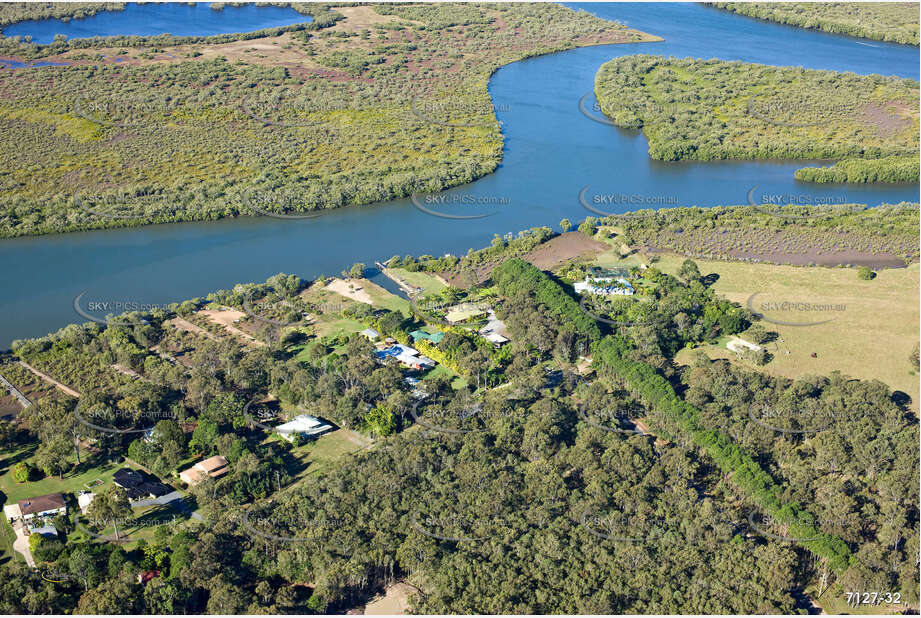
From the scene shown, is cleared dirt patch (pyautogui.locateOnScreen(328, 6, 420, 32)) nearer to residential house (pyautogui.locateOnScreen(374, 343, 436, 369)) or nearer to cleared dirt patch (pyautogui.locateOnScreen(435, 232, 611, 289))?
cleared dirt patch (pyautogui.locateOnScreen(435, 232, 611, 289))

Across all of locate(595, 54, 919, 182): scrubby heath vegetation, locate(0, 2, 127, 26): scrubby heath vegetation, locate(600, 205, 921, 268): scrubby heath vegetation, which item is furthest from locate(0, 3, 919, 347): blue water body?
locate(0, 2, 127, 26): scrubby heath vegetation

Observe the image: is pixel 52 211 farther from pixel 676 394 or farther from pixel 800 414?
pixel 800 414

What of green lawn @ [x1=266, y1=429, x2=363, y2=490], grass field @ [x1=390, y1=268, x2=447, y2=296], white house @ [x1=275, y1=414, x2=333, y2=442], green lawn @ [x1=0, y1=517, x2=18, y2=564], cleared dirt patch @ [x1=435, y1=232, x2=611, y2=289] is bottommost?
green lawn @ [x1=0, y1=517, x2=18, y2=564]

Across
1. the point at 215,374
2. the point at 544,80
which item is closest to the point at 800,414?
the point at 215,374

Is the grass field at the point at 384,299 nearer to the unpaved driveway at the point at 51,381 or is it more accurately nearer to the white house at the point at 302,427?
the white house at the point at 302,427

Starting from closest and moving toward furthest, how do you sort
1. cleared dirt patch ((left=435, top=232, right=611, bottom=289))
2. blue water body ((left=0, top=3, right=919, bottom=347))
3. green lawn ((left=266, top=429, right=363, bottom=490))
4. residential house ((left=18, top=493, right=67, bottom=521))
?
residential house ((left=18, top=493, right=67, bottom=521)) → green lawn ((left=266, top=429, right=363, bottom=490)) → blue water body ((left=0, top=3, right=919, bottom=347)) → cleared dirt patch ((left=435, top=232, right=611, bottom=289))

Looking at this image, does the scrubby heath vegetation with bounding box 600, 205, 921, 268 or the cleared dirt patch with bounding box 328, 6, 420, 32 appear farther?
the cleared dirt patch with bounding box 328, 6, 420, 32

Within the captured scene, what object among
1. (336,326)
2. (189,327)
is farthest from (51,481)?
(336,326)
